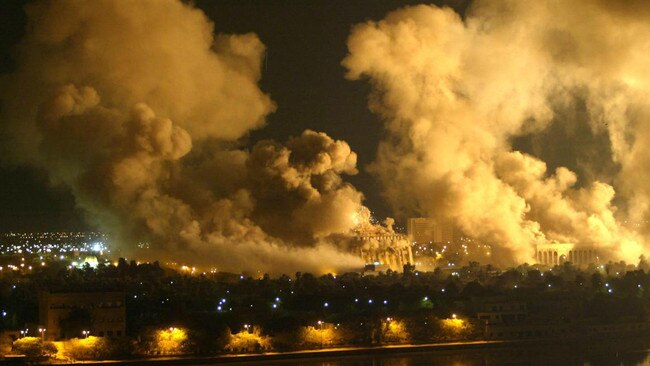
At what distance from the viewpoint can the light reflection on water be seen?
82.6 ft

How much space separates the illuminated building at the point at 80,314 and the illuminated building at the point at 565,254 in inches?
591

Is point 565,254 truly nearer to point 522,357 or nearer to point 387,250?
point 387,250

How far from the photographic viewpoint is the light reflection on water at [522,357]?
2517 centimetres

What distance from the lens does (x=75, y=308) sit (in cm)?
2520

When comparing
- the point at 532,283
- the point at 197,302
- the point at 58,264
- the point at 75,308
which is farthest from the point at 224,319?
the point at 58,264

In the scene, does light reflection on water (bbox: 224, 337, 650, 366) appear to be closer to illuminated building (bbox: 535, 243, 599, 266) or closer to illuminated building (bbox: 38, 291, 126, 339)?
illuminated building (bbox: 38, 291, 126, 339)

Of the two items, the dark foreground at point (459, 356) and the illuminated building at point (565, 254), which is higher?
the illuminated building at point (565, 254)

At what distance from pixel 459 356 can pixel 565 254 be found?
12564 mm

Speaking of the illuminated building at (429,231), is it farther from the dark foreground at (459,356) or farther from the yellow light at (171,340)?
the yellow light at (171,340)

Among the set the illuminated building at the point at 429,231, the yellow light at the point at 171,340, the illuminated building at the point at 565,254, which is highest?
the illuminated building at the point at 429,231

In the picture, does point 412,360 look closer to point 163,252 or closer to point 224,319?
point 224,319

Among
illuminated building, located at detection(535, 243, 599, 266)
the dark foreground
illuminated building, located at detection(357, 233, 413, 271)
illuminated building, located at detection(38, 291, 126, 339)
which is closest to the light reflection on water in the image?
the dark foreground

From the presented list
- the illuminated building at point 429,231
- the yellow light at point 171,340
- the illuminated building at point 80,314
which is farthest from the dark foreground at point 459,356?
the illuminated building at point 429,231

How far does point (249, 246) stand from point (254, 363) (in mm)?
7032
